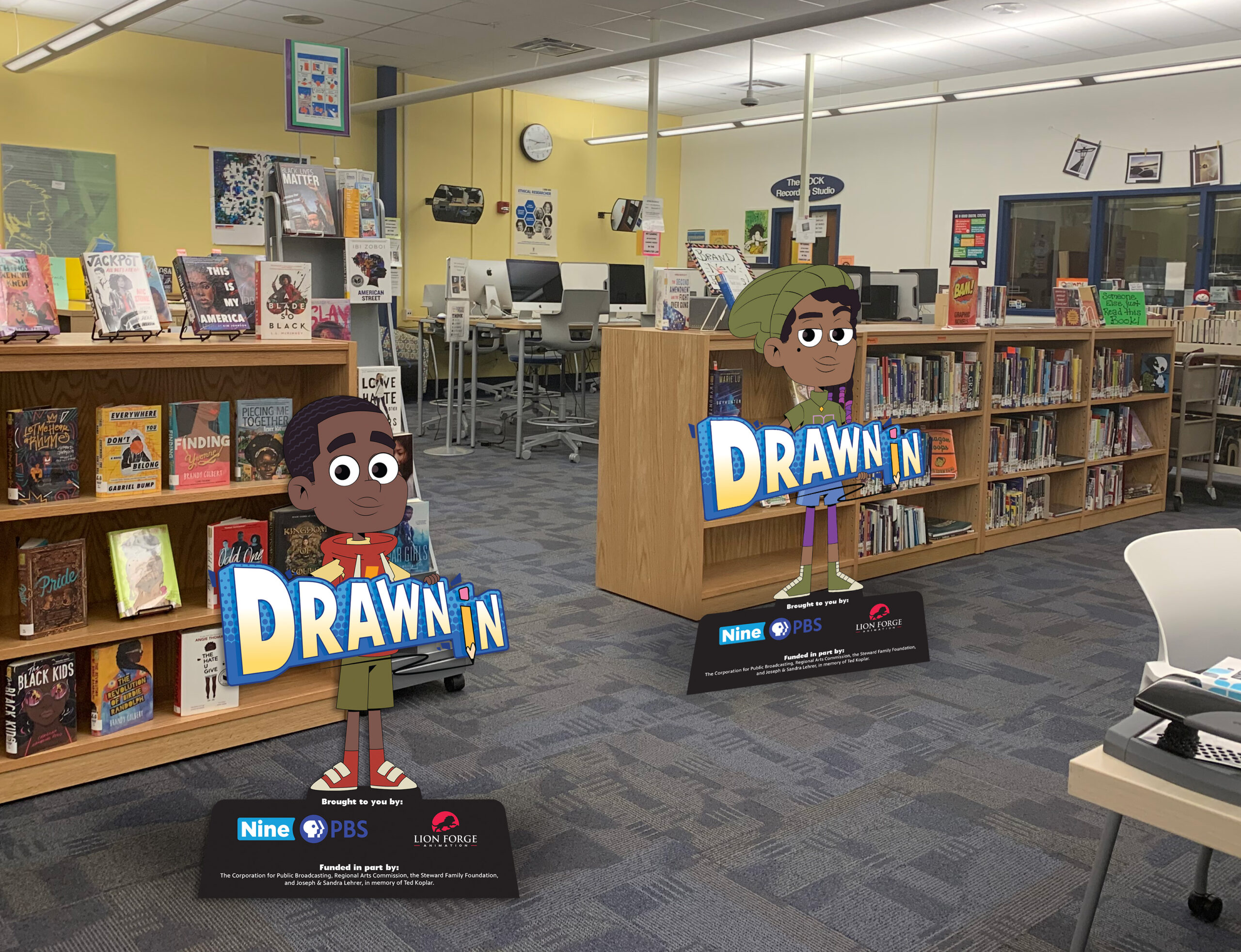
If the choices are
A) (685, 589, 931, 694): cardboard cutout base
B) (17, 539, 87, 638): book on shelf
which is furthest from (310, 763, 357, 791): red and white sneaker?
(685, 589, 931, 694): cardboard cutout base

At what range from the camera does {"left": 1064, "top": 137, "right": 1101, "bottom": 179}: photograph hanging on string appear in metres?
9.67

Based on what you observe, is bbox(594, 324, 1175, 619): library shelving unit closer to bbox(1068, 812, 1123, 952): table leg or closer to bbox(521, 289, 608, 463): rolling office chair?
bbox(1068, 812, 1123, 952): table leg

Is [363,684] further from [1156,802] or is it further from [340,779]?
[1156,802]

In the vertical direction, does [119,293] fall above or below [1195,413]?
above

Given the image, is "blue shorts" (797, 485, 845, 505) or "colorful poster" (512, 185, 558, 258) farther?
"colorful poster" (512, 185, 558, 258)

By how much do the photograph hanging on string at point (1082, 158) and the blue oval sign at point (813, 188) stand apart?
262 centimetres

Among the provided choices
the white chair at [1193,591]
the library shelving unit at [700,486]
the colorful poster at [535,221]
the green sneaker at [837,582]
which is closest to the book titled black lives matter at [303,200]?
the library shelving unit at [700,486]

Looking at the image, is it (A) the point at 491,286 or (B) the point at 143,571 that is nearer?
(B) the point at 143,571

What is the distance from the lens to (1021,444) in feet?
17.6

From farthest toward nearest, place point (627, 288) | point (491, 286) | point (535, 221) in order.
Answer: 1. point (535, 221)
2. point (627, 288)
3. point (491, 286)

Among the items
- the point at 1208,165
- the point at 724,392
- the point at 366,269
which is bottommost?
the point at 724,392

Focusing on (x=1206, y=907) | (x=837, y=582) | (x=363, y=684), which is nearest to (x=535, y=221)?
(x=837, y=582)

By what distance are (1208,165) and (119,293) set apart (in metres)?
9.07

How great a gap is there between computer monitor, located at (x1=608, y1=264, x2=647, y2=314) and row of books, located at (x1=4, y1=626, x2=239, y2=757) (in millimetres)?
6785
